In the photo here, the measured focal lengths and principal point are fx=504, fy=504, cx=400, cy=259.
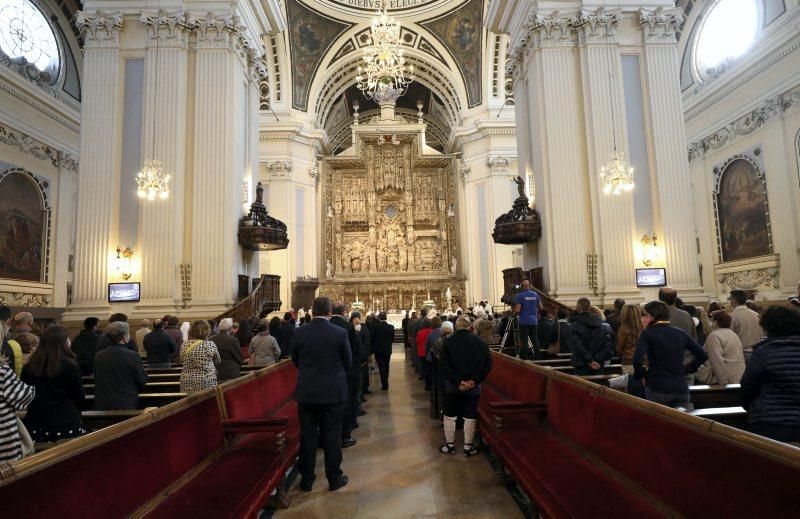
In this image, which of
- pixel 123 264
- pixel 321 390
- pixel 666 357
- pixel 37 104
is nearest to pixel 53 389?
pixel 321 390

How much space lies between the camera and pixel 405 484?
411 centimetres

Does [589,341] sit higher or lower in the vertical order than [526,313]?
lower

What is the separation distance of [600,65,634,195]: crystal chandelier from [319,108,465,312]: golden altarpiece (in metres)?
14.0

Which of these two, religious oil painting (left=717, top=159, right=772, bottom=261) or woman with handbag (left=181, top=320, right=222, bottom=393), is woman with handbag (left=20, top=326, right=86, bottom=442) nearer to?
woman with handbag (left=181, top=320, right=222, bottom=393)

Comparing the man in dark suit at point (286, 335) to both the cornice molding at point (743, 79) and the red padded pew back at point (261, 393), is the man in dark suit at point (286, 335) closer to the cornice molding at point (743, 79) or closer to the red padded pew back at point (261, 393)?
the red padded pew back at point (261, 393)

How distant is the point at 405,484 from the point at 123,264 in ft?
30.5

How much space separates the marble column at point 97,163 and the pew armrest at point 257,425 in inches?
340

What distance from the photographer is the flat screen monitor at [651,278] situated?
11242 millimetres

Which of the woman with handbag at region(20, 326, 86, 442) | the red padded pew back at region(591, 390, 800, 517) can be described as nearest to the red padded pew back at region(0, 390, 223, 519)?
the woman with handbag at region(20, 326, 86, 442)

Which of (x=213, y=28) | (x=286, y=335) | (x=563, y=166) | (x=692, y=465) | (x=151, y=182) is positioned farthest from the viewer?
(x=563, y=166)

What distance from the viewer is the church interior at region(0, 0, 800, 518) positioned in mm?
2783

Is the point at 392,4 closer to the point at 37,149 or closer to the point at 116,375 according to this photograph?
the point at 37,149

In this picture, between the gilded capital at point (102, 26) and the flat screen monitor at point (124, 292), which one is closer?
the flat screen monitor at point (124, 292)

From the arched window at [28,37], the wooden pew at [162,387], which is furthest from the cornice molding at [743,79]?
the arched window at [28,37]
